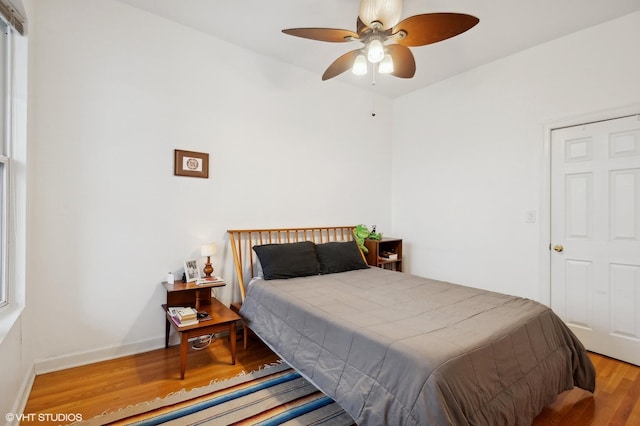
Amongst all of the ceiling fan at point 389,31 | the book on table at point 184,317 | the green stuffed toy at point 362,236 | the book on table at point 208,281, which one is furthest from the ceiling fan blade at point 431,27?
the book on table at point 184,317

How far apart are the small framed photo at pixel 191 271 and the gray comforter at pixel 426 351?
0.70 m

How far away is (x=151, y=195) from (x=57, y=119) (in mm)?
828

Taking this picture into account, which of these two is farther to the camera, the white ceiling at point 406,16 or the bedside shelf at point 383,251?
the bedside shelf at point 383,251

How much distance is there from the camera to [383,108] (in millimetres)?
4402

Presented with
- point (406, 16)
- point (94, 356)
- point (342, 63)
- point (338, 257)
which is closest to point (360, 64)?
point (342, 63)

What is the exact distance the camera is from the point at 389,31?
207 centimetres

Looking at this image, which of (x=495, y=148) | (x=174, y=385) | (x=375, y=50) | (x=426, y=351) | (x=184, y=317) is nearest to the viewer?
(x=426, y=351)

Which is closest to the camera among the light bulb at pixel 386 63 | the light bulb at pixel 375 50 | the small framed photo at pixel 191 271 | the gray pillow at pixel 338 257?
the light bulb at pixel 375 50

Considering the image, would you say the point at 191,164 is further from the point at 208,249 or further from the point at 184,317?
the point at 184,317

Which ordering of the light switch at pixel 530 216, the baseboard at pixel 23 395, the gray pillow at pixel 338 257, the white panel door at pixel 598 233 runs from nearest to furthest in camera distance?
the baseboard at pixel 23 395
the white panel door at pixel 598 233
the light switch at pixel 530 216
the gray pillow at pixel 338 257

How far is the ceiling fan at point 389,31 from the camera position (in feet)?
6.08

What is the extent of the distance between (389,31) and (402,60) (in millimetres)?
326

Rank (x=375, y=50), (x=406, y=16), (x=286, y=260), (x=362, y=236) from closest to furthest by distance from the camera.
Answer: (x=375, y=50), (x=406, y=16), (x=286, y=260), (x=362, y=236)

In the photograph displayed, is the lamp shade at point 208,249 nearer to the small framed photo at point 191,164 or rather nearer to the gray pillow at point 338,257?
the small framed photo at point 191,164
